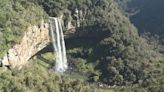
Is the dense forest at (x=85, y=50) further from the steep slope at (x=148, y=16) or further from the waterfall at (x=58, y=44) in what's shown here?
the steep slope at (x=148, y=16)

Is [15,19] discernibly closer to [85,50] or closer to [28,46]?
[28,46]

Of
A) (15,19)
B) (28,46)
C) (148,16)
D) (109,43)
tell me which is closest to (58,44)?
(28,46)

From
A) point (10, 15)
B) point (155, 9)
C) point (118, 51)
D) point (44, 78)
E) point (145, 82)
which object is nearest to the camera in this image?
→ point (145, 82)

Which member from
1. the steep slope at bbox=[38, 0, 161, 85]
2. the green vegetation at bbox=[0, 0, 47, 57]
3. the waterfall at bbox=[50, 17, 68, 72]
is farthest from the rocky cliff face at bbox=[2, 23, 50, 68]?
the steep slope at bbox=[38, 0, 161, 85]

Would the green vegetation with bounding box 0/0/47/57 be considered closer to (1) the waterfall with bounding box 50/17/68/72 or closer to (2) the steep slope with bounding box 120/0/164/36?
(1) the waterfall with bounding box 50/17/68/72

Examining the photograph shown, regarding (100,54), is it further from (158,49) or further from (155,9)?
(155,9)

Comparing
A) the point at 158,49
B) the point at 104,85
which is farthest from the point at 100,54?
the point at 158,49
